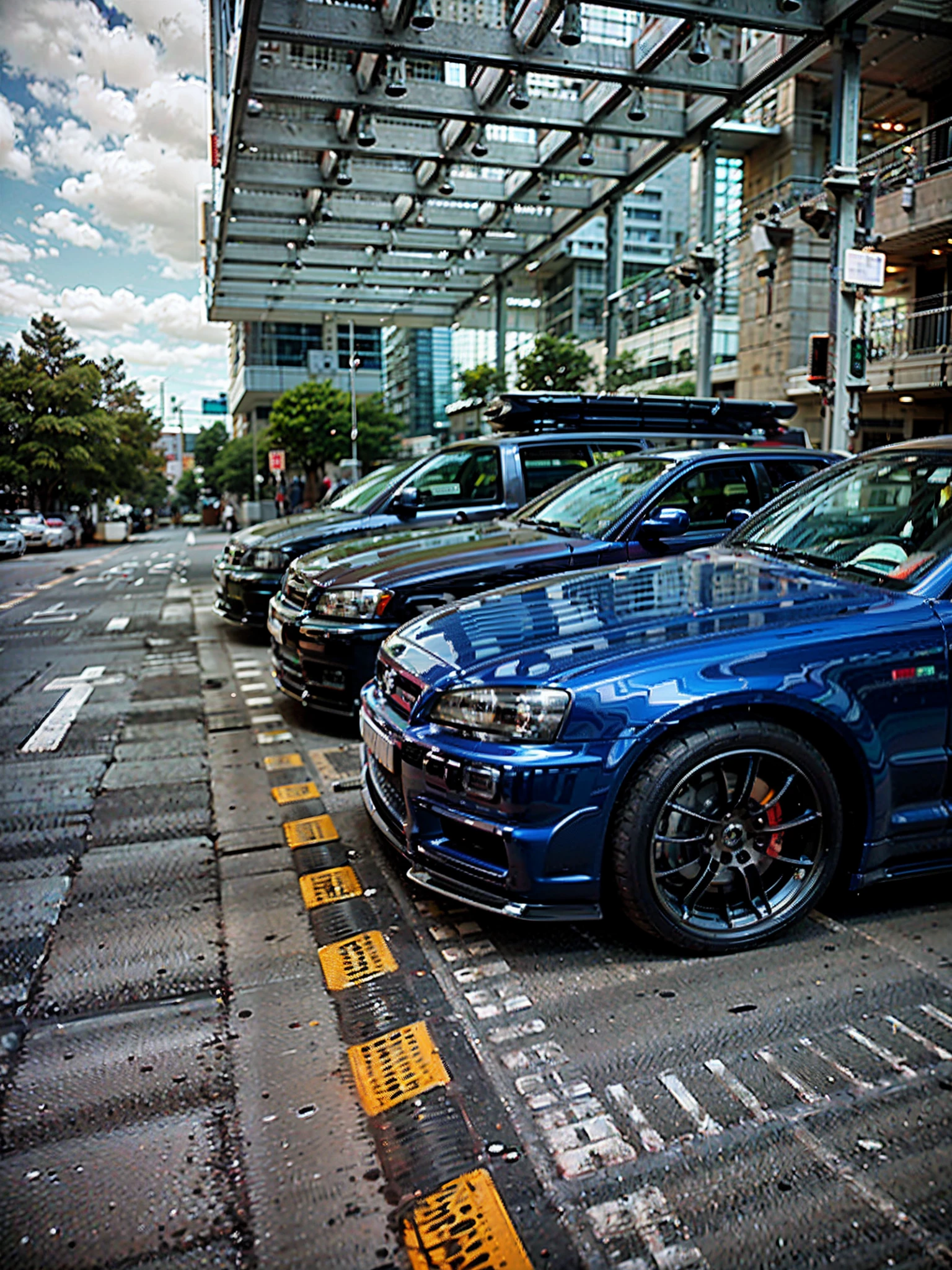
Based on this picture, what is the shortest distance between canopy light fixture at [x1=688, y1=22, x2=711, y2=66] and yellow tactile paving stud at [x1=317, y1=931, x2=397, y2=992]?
13.0 m

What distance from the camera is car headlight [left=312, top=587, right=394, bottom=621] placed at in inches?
218

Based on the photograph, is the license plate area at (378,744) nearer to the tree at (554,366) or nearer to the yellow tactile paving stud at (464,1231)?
the yellow tactile paving stud at (464,1231)

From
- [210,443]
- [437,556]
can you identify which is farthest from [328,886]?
[210,443]

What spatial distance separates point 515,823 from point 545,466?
17.5ft

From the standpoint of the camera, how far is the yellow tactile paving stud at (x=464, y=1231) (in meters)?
1.87

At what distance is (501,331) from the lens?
1072 inches

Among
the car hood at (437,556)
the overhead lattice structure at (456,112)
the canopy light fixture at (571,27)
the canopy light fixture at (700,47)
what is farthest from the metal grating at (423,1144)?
the canopy light fixture at (700,47)

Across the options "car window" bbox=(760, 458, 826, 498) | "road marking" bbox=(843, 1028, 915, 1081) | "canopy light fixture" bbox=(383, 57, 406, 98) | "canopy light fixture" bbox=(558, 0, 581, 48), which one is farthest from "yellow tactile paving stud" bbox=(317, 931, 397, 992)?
"canopy light fixture" bbox=(383, 57, 406, 98)

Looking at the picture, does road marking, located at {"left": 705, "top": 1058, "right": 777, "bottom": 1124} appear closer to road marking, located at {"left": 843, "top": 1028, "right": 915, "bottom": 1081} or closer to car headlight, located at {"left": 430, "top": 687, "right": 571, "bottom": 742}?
road marking, located at {"left": 843, "top": 1028, "right": 915, "bottom": 1081}

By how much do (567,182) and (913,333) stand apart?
32.9ft

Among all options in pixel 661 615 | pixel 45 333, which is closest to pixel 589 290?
pixel 45 333

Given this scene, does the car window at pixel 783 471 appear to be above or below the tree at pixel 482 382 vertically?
below

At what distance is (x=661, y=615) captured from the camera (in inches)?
129

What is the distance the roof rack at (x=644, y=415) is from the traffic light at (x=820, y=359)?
196 inches
